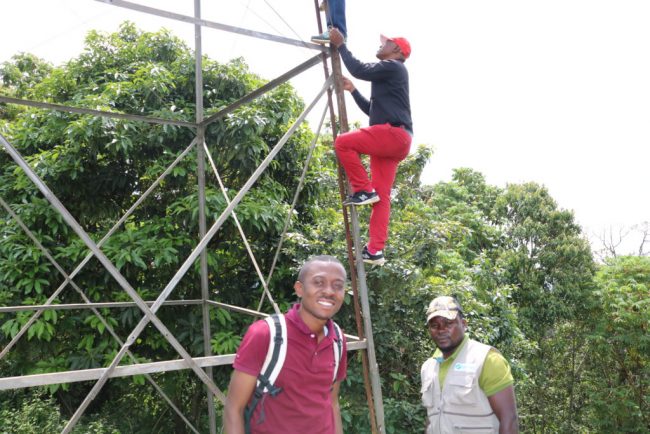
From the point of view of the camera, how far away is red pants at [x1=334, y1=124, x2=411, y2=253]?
3822 millimetres

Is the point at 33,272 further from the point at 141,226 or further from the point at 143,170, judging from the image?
the point at 143,170

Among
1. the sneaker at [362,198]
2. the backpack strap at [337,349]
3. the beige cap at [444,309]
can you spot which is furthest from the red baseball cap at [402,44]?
the backpack strap at [337,349]

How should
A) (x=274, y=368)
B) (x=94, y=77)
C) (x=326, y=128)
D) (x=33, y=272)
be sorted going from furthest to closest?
(x=326, y=128)
(x=94, y=77)
(x=33, y=272)
(x=274, y=368)

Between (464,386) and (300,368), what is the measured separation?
119cm

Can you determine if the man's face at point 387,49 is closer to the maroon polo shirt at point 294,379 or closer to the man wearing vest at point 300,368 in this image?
the man wearing vest at point 300,368

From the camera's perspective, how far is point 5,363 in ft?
25.5

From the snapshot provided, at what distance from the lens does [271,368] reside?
2098 mm

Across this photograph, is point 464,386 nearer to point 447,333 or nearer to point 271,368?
point 447,333

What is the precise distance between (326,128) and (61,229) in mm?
5018

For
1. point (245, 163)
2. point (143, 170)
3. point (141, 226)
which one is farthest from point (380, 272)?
point (143, 170)

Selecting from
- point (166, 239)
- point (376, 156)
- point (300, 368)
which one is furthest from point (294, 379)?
point (166, 239)

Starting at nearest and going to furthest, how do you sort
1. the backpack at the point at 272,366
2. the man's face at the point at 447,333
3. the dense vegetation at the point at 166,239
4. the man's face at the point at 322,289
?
the backpack at the point at 272,366 → the man's face at the point at 322,289 → the man's face at the point at 447,333 → the dense vegetation at the point at 166,239

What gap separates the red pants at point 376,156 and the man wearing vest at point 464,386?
94cm

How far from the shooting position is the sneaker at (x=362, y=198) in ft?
12.5
